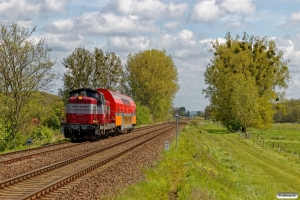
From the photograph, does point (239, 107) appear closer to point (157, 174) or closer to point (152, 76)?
point (152, 76)

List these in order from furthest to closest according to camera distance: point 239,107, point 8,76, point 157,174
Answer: point 239,107 < point 8,76 < point 157,174

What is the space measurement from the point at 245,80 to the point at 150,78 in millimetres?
24458

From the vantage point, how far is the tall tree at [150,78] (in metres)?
79.2

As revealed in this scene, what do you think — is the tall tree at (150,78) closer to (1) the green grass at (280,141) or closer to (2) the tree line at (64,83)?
(2) the tree line at (64,83)

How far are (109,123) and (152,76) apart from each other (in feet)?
137

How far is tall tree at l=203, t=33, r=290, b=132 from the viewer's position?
5894 centimetres

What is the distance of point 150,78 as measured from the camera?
79.6m

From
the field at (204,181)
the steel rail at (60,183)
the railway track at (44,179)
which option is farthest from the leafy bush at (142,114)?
the steel rail at (60,183)

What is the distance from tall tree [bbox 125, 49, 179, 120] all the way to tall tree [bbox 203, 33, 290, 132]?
16240mm

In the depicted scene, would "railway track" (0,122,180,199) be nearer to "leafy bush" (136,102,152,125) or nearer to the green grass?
the green grass

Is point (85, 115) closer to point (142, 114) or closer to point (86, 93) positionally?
point (86, 93)

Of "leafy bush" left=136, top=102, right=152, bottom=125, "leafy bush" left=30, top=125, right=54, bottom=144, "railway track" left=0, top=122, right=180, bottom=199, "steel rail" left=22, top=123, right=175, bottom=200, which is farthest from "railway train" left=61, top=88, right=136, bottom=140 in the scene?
"leafy bush" left=136, top=102, right=152, bottom=125

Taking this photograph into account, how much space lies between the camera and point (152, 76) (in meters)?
79.6

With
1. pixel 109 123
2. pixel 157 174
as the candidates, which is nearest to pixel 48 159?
pixel 157 174
